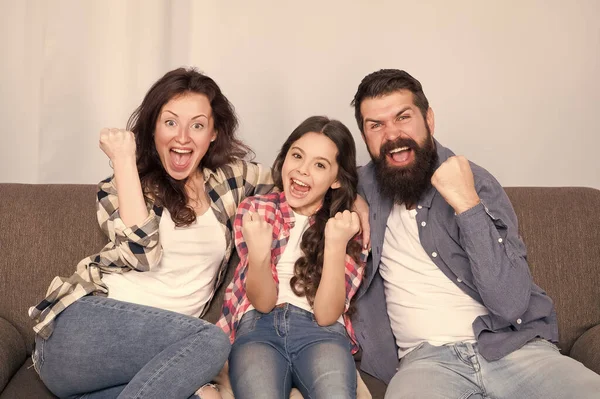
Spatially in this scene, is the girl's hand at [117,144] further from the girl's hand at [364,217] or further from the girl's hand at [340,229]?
the girl's hand at [364,217]

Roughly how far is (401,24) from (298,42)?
46cm

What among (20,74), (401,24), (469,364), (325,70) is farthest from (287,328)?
(20,74)

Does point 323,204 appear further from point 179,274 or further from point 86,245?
point 86,245

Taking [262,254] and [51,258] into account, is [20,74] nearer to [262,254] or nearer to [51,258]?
[51,258]

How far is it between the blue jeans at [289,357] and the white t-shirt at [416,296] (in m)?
0.21

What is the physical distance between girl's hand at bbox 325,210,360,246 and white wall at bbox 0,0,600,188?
968 millimetres

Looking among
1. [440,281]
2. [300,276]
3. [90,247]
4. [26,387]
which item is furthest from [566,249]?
[26,387]

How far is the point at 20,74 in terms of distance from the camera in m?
3.26

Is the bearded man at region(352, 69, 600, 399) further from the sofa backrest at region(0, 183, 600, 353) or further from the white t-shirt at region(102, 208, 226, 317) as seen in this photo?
the white t-shirt at region(102, 208, 226, 317)

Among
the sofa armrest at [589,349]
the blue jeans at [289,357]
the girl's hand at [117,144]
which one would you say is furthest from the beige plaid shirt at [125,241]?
the sofa armrest at [589,349]

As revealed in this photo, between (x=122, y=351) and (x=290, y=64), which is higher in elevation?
(x=290, y=64)

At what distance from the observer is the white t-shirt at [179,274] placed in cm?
237

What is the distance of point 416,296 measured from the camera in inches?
93.9

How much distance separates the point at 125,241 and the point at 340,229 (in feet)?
2.21
